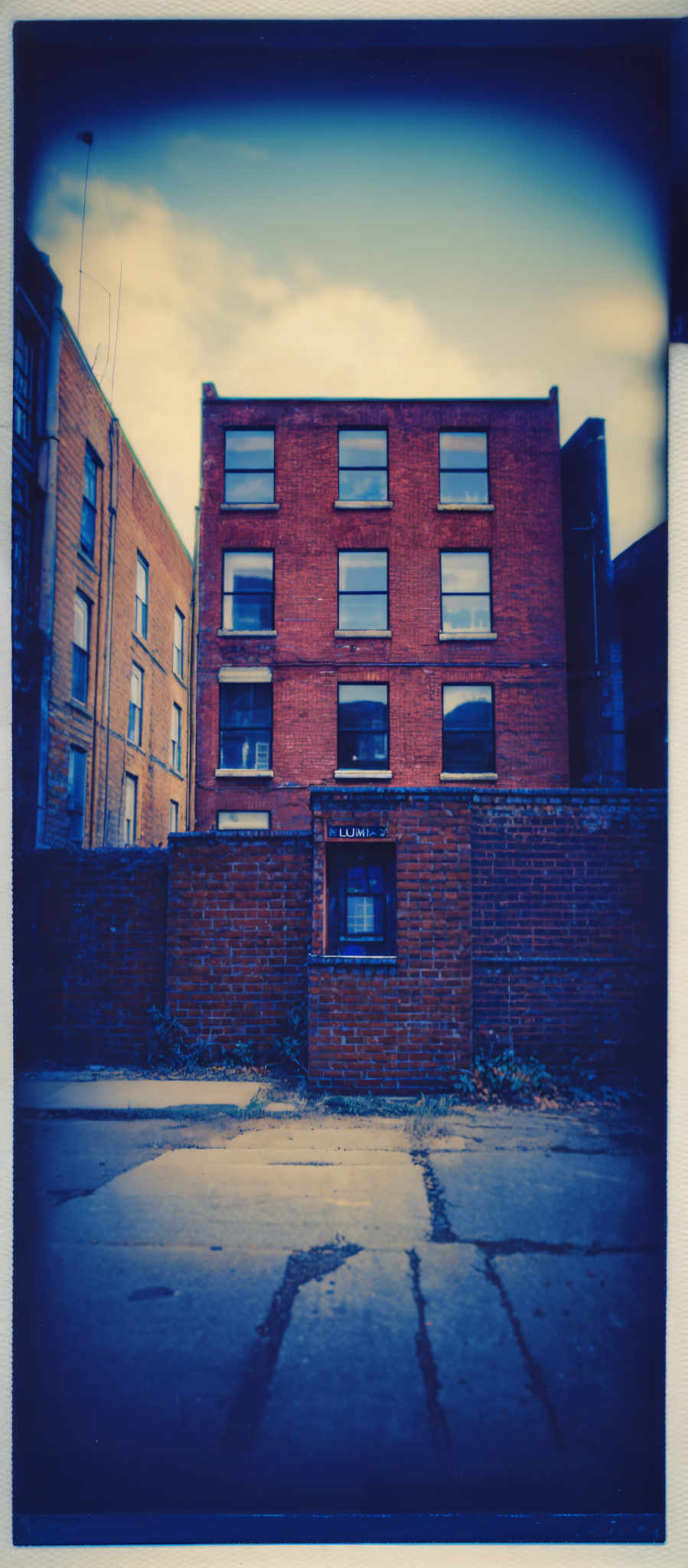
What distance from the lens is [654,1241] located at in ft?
7.58

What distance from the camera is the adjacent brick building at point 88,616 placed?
8680 millimetres

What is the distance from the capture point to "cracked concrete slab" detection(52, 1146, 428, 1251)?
10.9ft

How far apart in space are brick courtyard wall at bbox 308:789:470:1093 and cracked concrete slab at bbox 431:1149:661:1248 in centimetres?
119

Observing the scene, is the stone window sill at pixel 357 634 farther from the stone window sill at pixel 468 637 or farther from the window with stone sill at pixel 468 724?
the window with stone sill at pixel 468 724

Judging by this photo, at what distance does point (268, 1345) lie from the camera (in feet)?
8.32

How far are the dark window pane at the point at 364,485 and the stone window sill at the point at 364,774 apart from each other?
5.79 metres

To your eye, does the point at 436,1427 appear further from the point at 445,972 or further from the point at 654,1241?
the point at 445,972

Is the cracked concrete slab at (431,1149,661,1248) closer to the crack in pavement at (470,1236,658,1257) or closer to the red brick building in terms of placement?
the crack in pavement at (470,1236,658,1257)

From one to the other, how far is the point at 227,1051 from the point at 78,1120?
1.59 metres

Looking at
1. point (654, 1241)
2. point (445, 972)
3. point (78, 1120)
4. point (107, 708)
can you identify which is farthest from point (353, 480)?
point (654, 1241)

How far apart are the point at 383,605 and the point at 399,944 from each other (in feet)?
32.6

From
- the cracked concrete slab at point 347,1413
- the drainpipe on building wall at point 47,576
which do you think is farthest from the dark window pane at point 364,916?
the drainpipe on building wall at point 47,576

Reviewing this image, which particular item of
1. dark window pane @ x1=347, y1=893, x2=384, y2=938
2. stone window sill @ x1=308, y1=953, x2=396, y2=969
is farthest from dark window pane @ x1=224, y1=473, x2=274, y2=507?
stone window sill @ x1=308, y1=953, x2=396, y2=969

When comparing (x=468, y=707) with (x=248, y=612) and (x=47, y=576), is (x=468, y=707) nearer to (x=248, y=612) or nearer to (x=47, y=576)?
(x=248, y=612)
